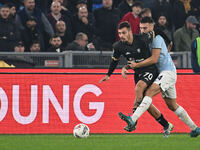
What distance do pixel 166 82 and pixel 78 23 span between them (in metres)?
6.01

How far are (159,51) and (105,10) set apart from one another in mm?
5914

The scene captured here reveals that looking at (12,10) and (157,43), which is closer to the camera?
(157,43)

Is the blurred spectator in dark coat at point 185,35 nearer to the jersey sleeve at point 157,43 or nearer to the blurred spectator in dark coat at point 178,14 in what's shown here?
the blurred spectator in dark coat at point 178,14

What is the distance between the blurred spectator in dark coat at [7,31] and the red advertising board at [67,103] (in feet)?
7.00

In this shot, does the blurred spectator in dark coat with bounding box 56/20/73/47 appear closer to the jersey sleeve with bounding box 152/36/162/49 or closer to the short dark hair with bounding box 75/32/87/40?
the short dark hair with bounding box 75/32/87/40

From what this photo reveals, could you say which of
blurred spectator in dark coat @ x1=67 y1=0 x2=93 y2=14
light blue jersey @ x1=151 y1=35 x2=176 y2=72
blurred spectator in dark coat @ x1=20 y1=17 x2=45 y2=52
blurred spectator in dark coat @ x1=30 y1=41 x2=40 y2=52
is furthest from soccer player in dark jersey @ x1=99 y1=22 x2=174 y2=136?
blurred spectator in dark coat @ x1=67 y1=0 x2=93 y2=14

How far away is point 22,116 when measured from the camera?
474 inches

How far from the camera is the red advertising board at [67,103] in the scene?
12.0m

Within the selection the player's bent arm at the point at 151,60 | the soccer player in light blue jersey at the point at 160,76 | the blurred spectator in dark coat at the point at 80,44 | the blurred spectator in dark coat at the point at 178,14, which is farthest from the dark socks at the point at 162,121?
the blurred spectator in dark coat at the point at 178,14

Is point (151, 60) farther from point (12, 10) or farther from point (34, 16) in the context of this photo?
point (12, 10)

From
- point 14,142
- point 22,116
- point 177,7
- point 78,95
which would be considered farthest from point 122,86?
point 177,7

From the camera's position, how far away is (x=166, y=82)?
10.1 m

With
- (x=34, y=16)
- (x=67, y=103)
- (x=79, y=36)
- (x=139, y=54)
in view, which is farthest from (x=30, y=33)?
(x=139, y=54)

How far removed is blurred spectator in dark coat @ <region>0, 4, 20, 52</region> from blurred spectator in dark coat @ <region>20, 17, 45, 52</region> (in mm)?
353
